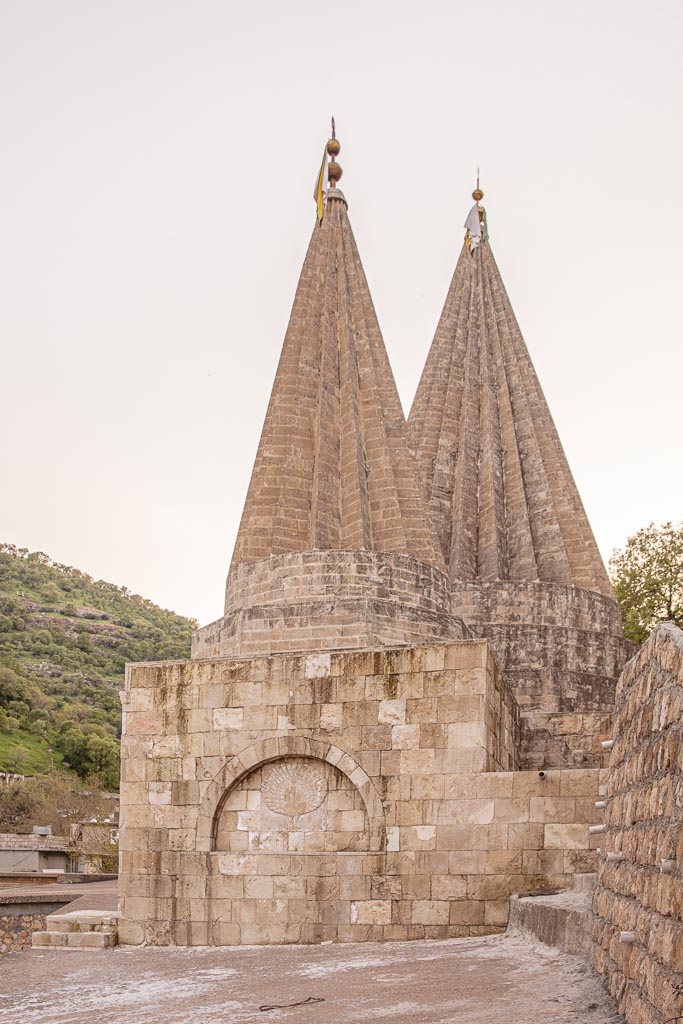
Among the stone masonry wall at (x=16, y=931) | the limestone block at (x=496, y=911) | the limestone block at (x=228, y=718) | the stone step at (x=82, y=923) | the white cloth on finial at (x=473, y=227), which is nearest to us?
the limestone block at (x=496, y=911)

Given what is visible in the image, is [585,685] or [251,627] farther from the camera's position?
[585,685]

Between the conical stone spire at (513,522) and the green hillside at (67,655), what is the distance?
27482 mm

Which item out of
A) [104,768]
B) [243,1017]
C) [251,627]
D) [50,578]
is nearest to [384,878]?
[251,627]

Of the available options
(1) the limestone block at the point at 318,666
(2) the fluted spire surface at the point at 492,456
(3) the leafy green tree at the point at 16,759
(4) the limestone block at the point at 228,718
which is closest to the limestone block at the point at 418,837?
(1) the limestone block at the point at 318,666

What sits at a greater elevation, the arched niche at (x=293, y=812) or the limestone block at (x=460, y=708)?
the limestone block at (x=460, y=708)

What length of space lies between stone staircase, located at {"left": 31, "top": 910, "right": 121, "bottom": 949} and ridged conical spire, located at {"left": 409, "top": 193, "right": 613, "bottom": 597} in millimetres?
8108

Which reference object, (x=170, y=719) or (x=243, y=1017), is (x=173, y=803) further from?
(x=243, y=1017)

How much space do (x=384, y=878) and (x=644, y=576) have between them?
1782cm

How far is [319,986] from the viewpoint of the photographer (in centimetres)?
707

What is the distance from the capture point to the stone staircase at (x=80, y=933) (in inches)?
428

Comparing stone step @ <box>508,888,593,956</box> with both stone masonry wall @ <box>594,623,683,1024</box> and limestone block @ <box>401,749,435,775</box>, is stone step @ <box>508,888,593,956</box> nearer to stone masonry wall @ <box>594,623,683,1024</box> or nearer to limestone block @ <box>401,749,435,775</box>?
stone masonry wall @ <box>594,623,683,1024</box>

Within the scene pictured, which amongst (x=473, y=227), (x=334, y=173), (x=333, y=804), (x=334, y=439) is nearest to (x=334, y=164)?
(x=334, y=173)

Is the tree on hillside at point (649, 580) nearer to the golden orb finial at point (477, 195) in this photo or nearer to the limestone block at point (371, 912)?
the golden orb finial at point (477, 195)

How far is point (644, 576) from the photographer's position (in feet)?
87.3
